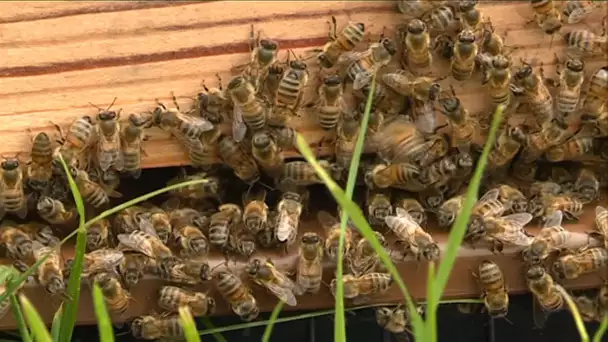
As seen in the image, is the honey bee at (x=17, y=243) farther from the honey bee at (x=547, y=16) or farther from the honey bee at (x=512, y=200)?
the honey bee at (x=547, y=16)

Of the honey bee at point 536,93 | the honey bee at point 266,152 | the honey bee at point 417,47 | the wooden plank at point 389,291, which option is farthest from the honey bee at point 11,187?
the honey bee at point 536,93

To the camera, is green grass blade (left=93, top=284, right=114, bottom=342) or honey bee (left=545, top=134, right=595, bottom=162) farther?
honey bee (left=545, top=134, right=595, bottom=162)

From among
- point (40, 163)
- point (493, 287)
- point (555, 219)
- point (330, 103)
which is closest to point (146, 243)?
point (40, 163)

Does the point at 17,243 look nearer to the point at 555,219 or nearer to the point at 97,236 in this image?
the point at 97,236

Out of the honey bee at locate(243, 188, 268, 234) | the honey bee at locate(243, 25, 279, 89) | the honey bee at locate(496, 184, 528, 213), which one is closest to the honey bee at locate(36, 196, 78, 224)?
the honey bee at locate(243, 188, 268, 234)

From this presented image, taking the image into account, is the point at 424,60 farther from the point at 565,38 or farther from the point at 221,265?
the point at 221,265

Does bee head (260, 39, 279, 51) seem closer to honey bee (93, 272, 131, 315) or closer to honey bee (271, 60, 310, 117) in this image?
honey bee (271, 60, 310, 117)
